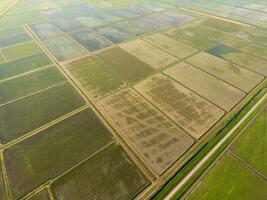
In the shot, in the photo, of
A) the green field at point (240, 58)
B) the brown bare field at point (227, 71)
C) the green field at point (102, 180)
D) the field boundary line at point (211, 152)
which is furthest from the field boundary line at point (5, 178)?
the green field at point (240, 58)

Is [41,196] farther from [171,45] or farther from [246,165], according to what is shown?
[171,45]

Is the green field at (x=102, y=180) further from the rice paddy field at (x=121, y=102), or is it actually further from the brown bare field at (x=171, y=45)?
the brown bare field at (x=171, y=45)

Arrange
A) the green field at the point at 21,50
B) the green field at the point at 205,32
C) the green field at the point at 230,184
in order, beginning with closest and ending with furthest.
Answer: the green field at the point at 230,184, the green field at the point at 21,50, the green field at the point at 205,32

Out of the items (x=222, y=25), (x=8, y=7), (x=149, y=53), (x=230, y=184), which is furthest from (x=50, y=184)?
(x=8, y=7)

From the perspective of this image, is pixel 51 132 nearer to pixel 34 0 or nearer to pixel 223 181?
pixel 223 181

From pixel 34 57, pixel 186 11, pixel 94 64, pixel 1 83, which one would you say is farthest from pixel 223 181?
pixel 186 11

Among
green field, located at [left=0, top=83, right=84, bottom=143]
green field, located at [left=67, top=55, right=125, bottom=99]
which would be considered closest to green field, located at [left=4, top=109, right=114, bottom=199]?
green field, located at [left=0, top=83, right=84, bottom=143]
